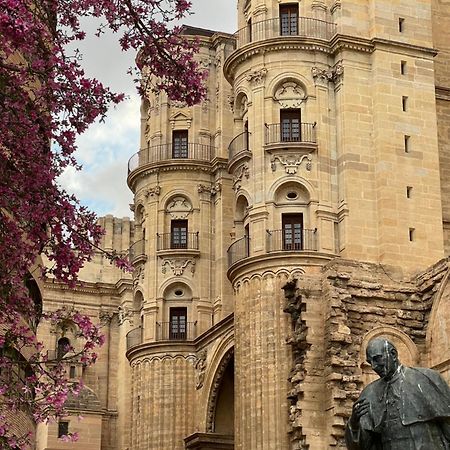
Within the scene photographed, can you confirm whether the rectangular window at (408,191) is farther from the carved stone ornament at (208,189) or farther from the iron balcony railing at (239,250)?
the carved stone ornament at (208,189)

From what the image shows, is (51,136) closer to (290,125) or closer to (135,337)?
(290,125)

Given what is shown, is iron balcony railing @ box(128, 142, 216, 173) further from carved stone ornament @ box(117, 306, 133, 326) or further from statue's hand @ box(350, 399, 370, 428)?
statue's hand @ box(350, 399, 370, 428)

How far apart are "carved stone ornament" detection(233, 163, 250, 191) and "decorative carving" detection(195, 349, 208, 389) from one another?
23.8ft

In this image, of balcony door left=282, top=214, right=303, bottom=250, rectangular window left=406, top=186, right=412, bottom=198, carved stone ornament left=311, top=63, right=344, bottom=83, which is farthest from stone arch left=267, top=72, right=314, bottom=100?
rectangular window left=406, top=186, right=412, bottom=198

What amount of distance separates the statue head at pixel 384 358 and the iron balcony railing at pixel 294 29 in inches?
1122

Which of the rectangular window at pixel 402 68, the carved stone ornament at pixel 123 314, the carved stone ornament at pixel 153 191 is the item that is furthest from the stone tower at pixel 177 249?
the carved stone ornament at pixel 123 314

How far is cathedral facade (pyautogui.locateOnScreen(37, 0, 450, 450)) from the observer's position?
3112cm

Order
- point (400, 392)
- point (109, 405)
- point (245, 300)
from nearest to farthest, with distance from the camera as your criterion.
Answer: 1. point (400, 392)
2. point (245, 300)
3. point (109, 405)

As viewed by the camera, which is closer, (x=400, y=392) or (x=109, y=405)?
(x=400, y=392)

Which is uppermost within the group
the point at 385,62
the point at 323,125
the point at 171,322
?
the point at 385,62

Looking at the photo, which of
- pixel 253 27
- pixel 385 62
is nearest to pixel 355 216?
pixel 385 62

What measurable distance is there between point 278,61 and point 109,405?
83.5 ft

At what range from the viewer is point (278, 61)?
35.5 meters

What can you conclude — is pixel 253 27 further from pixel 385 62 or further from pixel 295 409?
pixel 295 409
